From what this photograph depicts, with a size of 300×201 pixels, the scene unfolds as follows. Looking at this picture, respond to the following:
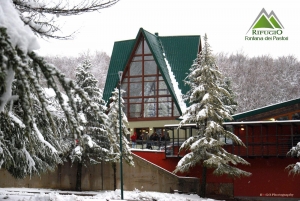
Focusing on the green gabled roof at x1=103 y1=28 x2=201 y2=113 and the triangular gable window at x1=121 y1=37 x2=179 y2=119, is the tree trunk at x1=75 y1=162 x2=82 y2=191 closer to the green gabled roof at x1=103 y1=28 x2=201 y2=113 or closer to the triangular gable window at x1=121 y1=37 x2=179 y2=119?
the triangular gable window at x1=121 y1=37 x2=179 y2=119

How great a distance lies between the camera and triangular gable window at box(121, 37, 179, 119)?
134 ft

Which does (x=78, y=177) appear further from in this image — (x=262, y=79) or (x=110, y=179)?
(x=262, y=79)

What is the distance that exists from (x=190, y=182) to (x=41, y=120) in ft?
62.3

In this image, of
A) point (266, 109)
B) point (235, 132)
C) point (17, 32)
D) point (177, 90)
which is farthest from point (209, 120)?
point (17, 32)

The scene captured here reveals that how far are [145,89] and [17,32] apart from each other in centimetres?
3775

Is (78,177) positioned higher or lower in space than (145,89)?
lower

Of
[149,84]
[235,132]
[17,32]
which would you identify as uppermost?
[149,84]

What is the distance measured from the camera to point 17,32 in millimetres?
3600

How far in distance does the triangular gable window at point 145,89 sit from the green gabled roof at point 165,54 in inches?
26.2

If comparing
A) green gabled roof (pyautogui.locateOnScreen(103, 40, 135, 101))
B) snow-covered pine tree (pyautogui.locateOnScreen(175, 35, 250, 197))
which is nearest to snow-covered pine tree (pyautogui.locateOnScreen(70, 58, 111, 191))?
snow-covered pine tree (pyautogui.locateOnScreen(175, 35, 250, 197))

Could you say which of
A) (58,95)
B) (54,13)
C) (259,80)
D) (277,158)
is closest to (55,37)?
(54,13)

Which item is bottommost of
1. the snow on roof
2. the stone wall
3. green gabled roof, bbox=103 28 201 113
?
the stone wall

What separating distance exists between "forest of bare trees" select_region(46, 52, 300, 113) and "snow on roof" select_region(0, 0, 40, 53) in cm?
6292

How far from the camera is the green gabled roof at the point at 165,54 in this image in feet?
136
